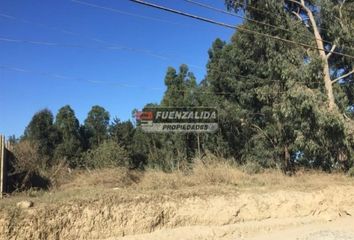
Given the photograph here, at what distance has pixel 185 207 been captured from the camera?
564 inches

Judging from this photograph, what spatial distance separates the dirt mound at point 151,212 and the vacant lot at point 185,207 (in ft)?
0.08

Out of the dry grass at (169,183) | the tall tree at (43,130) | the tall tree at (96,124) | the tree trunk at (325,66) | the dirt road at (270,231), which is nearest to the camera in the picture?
the dirt road at (270,231)

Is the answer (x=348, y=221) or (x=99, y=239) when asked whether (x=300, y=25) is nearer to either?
(x=348, y=221)

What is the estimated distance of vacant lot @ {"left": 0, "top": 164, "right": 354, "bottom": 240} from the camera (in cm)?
1225

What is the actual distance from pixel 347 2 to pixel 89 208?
64.1 feet

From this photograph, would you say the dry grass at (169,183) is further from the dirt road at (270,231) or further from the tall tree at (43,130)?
the tall tree at (43,130)

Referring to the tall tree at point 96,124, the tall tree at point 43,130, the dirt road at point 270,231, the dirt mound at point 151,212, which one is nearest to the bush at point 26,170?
the dirt mound at point 151,212

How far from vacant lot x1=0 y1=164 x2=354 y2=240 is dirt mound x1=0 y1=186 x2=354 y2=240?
0.02m

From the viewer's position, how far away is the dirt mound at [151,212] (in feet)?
38.8

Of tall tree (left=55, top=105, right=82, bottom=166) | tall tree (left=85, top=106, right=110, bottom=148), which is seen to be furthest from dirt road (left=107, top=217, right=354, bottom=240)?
tall tree (left=85, top=106, right=110, bottom=148)

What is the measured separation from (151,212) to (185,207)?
4.15 feet

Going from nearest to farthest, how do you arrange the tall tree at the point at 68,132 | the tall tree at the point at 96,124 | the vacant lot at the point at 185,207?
the vacant lot at the point at 185,207 < the tall tree at the point at 68,132 < the tall tree at the point at 96,124

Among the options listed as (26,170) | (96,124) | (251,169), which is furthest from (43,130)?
(26,170)

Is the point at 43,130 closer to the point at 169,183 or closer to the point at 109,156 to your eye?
the point at 109,156
